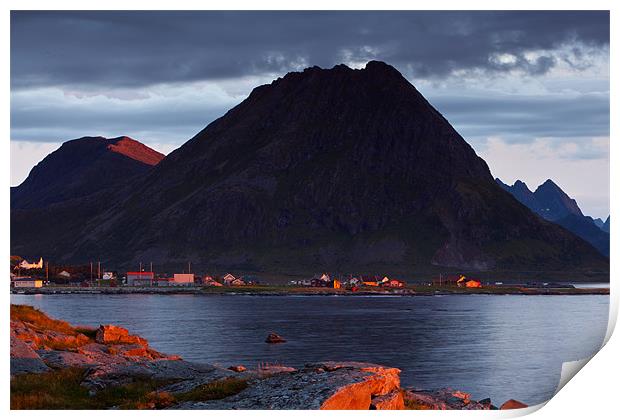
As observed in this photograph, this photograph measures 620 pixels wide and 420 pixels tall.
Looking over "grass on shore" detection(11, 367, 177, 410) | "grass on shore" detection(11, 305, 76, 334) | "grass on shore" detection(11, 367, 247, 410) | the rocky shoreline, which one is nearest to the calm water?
"grass on shore" detection(11, 305, 76, 334)

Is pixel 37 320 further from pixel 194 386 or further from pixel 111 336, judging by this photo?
pixel 194 386

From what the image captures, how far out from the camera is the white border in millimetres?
29500

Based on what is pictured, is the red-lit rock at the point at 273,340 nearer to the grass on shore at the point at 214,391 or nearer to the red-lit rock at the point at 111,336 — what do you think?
the red-lit rock at the point at 111,336

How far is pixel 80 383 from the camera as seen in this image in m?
33.9

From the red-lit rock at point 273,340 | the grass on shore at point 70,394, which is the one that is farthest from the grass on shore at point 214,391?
the red-lit rock at point 273,340

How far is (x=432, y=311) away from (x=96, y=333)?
5366 inches

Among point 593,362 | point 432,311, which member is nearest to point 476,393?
point 593,362
